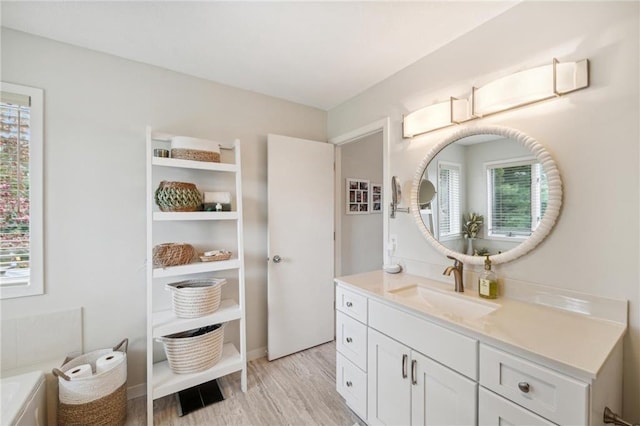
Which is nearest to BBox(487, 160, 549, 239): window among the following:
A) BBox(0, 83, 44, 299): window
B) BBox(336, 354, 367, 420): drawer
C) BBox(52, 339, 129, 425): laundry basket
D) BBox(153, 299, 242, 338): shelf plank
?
BBox(336, 354, 367, 420): drawer

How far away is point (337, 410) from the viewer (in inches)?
70.1

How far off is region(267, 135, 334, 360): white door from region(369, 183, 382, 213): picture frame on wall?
0.83 meters

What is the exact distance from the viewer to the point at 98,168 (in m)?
1.81

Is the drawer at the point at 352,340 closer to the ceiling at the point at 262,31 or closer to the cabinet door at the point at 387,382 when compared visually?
the cabinet door at the point at 387,382

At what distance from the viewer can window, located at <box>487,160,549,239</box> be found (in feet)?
4.34

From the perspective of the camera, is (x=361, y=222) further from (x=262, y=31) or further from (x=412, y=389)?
(x=262, y=31)

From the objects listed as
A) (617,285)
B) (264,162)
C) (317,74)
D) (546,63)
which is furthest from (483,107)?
(264,162)

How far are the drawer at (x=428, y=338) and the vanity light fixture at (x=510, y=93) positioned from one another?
3.97 ft

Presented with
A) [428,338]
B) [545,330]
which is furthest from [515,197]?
[428,338]

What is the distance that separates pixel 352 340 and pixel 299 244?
42.9 inches

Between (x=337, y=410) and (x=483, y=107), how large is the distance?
2.14m

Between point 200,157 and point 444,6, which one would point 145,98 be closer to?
point 200,157

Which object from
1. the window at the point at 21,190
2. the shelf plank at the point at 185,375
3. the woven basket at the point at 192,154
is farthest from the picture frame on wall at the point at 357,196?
the window at the point at 21,190

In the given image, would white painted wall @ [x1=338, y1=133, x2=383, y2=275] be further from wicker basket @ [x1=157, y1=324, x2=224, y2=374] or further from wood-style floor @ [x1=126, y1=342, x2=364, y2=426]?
wicker basket @ [x1=157, y1=324, x2=224, y2=374]
